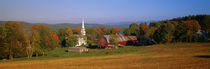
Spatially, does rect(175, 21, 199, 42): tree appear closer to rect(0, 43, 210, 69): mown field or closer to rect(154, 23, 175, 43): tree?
rect(154, 23, 175, 43): tree

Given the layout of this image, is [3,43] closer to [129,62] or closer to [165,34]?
[129,62]

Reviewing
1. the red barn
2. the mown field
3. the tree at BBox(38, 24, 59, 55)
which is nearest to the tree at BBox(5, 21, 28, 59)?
the tree at BBox(38, 24, 59, 55)

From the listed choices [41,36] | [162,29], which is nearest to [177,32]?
[162,29]

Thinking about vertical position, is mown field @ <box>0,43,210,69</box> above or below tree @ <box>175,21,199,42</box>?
below

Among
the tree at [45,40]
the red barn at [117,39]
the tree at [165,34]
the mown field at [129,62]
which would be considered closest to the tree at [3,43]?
the mown field at [129,62]

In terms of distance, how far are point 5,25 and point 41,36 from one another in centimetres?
1132

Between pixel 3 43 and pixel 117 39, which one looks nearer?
A: pixel 3 43

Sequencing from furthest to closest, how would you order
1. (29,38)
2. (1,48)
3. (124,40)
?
1. (124,40)
2. (29,38)
3. (1,48)

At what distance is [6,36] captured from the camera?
144 ft

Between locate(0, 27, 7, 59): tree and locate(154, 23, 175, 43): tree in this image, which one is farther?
locate(154, 23, 175, 43): tree

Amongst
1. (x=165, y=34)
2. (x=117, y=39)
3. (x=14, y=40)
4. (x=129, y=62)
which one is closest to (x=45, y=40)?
(x=14, y=40)

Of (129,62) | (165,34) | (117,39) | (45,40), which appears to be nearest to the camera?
(129,62)

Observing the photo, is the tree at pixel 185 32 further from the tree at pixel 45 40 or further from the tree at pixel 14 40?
the tree at pixel 14 40

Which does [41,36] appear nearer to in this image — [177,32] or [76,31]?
[177,32]
